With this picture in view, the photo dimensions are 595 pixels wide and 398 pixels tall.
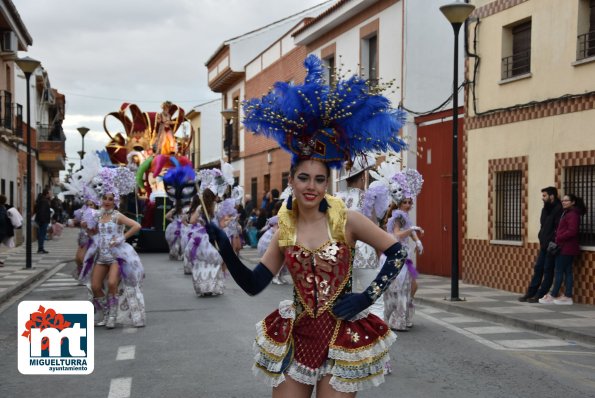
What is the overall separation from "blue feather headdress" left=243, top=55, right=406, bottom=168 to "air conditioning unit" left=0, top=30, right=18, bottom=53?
26.8 meters

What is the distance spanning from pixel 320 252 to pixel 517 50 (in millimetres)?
12596

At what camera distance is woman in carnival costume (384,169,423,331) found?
9.28 metres

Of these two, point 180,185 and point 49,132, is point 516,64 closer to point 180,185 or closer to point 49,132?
point 180,185

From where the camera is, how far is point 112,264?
32.3 feet

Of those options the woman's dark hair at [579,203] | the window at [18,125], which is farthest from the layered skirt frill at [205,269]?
the window at [18,125]

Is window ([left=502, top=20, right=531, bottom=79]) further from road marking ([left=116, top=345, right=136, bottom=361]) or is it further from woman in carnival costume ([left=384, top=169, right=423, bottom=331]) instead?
road marking ([left=116, top=345, right=136, bottom=361])

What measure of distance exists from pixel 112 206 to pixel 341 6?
48.6ft

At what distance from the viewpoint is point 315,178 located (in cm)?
434

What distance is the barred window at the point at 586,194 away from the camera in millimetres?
13258

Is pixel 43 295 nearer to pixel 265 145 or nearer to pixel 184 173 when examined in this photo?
pixel 184 173

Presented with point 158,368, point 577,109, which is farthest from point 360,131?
point 577,109

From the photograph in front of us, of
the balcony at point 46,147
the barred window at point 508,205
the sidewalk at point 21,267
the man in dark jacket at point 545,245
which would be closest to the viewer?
the man in dark jacket at point 545,245

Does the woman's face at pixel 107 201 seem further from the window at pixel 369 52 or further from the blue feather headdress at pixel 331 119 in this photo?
the window at pixel 369 52

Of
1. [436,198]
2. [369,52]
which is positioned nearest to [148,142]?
[369,52]
